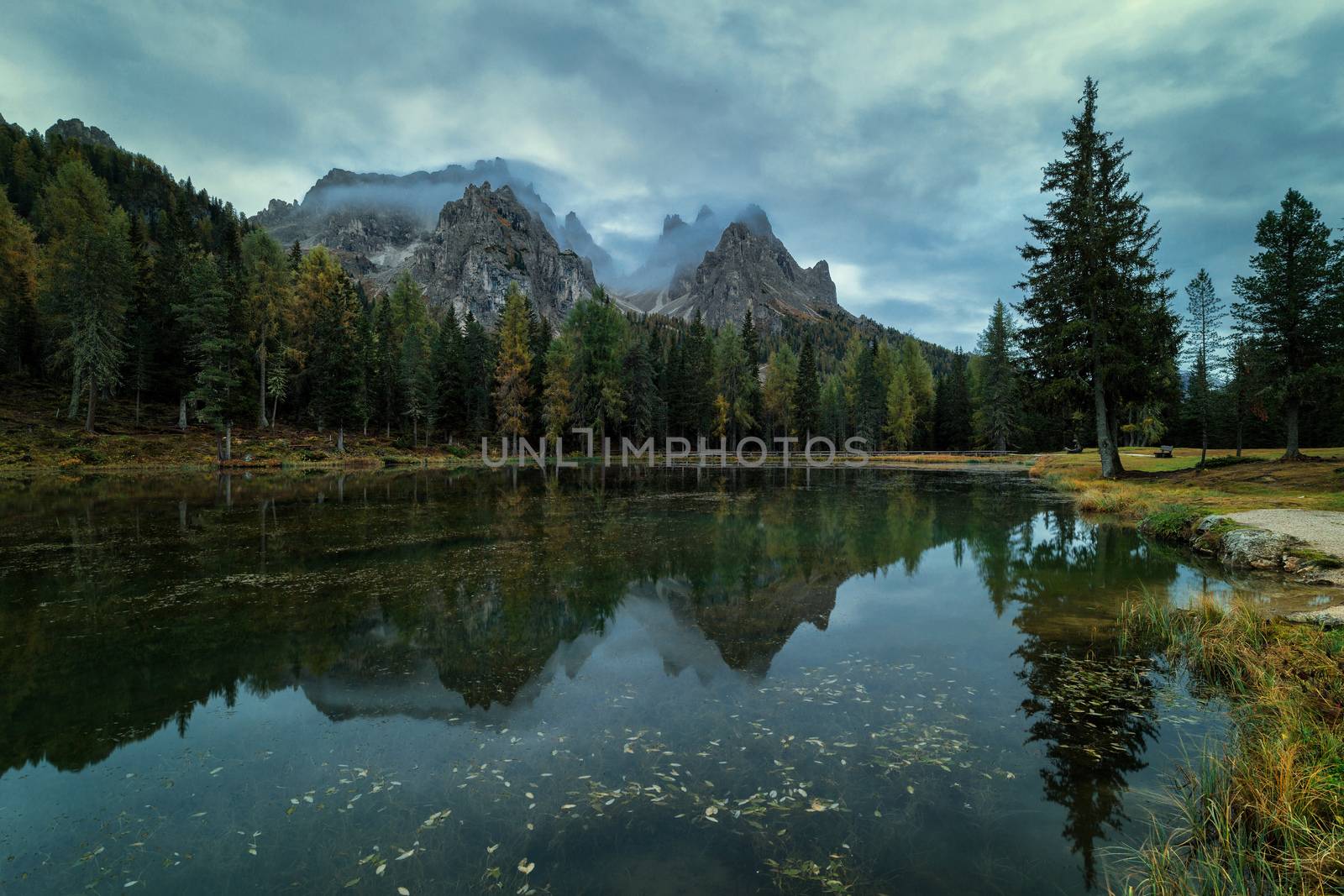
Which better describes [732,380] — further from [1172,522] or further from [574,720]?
[574,720]

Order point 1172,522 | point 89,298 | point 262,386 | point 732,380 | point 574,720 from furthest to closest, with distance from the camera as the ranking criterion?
point 732,380, point 262,386, point 89,298, point 1172,522, point 574,720

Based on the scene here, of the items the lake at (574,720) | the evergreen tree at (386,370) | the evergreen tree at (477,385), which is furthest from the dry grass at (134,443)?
the lake at (574,720)

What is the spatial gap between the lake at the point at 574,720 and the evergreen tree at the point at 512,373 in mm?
48948

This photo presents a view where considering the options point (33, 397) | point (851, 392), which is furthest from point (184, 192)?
point (851, 392)

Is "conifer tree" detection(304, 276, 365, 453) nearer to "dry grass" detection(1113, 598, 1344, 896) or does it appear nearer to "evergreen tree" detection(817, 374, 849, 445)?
"dry grass" detection(1113, 598, 1344, 896)

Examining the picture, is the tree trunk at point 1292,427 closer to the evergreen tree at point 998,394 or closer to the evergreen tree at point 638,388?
the evergreen tree at point 998,394

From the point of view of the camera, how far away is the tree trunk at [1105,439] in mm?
30141

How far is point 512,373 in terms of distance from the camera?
6438 cm

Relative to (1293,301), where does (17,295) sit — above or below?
above

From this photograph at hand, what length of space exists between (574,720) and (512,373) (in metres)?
61.0

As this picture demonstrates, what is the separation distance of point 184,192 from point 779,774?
170476 millimetres

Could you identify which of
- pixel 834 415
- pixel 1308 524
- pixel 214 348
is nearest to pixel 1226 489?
pixel 1308 524

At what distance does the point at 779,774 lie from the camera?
18.8 feet

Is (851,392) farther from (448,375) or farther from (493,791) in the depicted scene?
(493,791)
